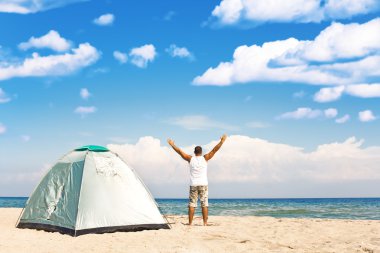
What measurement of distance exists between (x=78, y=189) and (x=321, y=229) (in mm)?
6483

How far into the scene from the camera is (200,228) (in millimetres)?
10820

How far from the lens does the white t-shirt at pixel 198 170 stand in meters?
11.1

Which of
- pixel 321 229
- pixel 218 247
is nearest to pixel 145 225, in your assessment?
pixel 218 247

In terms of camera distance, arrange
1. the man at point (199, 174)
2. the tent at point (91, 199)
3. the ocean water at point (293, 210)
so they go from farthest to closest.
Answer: the ocean water at point (293, 210)
the man at point (199, 174)
the tent at point (91, 199)

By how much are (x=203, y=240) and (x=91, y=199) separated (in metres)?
2.89

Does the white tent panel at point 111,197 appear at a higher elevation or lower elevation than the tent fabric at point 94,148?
lower

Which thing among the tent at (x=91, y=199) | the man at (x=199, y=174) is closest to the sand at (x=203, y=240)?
the tent at (x=91, y=199)

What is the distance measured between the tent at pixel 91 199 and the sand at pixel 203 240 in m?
0.33

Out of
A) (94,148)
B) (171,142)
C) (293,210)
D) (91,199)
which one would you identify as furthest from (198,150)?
(293,210)

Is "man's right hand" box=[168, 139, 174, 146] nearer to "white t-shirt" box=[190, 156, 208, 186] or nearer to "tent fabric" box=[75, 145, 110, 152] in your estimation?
"white t-shirt" box=[190, 156, 208, 186]

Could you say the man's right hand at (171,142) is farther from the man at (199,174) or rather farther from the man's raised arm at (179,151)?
the man at (199,174)

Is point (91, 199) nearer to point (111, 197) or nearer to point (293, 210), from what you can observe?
point (111, 197)

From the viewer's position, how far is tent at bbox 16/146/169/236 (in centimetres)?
987

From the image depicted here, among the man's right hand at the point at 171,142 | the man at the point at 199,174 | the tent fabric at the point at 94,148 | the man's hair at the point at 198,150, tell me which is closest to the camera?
the tent fabric at the point at 94,148
